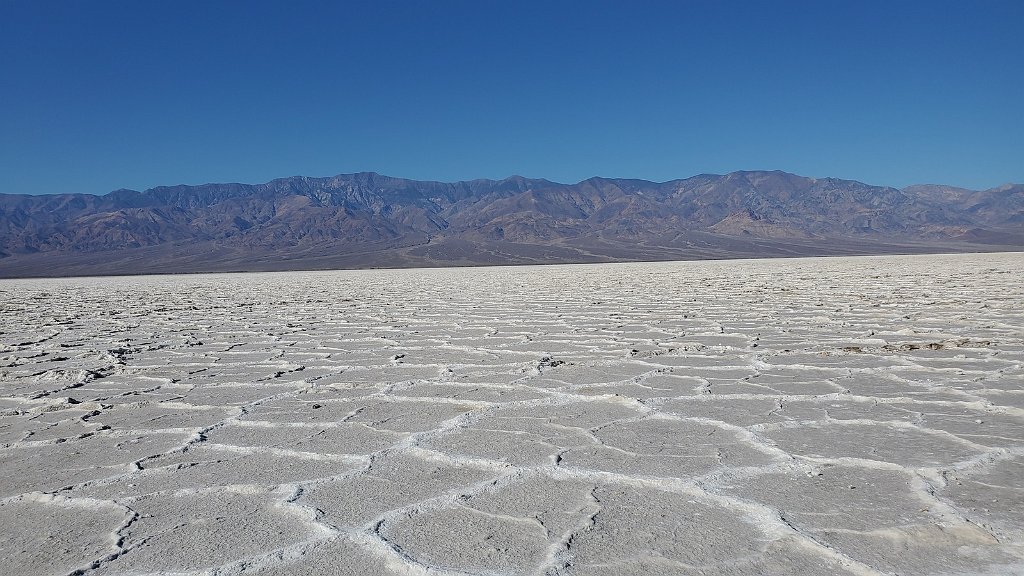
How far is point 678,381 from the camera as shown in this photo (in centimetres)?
329

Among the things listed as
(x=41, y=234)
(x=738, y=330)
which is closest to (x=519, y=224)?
(x=41, y=234)

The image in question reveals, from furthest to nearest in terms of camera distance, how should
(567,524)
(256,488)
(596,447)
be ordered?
(596,447)
(256,488)
(567,524)

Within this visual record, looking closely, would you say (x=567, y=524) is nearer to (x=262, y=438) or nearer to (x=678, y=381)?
(x=262, y=438)

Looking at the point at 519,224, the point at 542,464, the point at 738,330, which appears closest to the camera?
the point at 542,464

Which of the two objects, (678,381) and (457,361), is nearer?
(678,381)

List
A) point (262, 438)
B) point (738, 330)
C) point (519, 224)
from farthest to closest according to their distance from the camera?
point (519, 224) → point (738, 330) → point (262, 438)

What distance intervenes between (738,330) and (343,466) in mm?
3745

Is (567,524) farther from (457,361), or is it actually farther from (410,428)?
(457,361)

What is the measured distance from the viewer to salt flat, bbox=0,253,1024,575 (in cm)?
150

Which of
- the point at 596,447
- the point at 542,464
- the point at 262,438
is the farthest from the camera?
the point at 262,438

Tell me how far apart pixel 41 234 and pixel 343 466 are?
145002mm

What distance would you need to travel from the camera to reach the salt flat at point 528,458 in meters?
1.50

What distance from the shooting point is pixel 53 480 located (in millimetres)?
2043

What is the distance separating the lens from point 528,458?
6.98 ft
